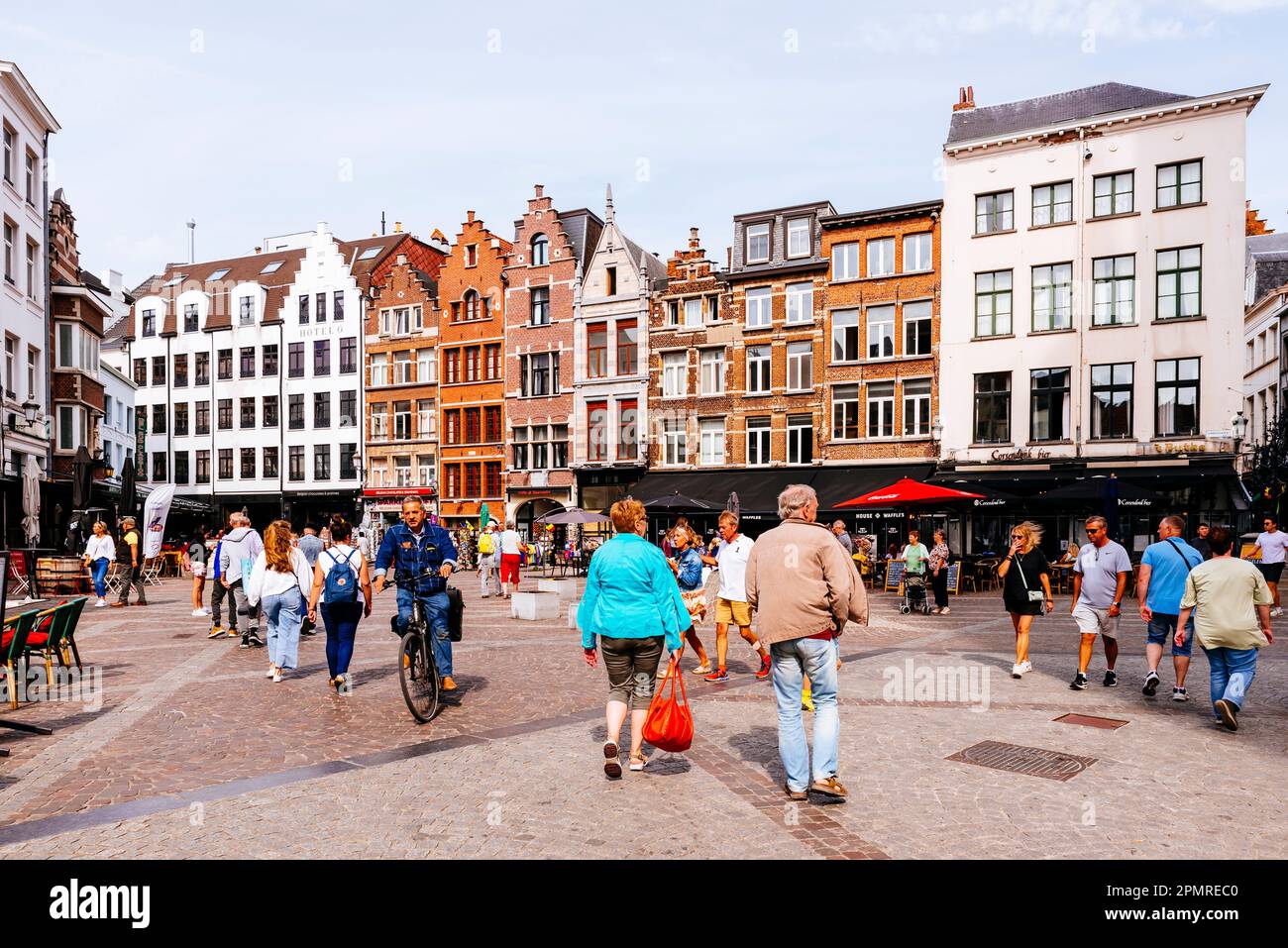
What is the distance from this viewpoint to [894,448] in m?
31.6

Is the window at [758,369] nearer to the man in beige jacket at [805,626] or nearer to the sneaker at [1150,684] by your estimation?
the sneaker at [1150,684]

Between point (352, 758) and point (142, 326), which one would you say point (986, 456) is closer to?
point (352, 758)

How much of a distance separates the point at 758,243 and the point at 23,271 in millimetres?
24727

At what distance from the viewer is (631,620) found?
19.6 ft

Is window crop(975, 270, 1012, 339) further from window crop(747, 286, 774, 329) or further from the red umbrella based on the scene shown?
the red umbrella

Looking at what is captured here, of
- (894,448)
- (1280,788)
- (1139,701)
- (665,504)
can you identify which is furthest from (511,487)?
(1280,788)


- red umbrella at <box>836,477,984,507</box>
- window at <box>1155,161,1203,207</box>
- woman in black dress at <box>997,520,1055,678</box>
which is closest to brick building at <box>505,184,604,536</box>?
red umbrella at <box>836,477,984,507</box>

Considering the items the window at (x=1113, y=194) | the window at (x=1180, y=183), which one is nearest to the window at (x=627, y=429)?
the window at (x=1113, y=194)

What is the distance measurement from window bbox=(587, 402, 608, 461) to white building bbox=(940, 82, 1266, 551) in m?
14.0

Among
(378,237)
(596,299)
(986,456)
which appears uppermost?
(378,237)

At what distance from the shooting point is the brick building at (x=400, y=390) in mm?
42938

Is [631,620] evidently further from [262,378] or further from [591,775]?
[262,378]
